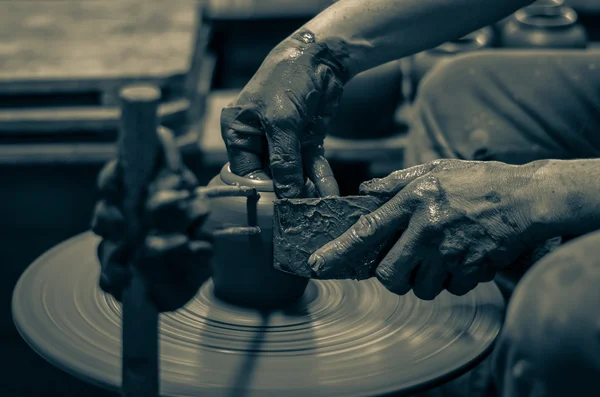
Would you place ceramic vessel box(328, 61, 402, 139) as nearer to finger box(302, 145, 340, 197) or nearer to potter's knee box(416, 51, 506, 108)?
potter's knee box(416, 51, 506, 108)

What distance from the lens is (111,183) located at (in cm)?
111

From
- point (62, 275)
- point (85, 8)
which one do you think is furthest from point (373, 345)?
point (85, 8)

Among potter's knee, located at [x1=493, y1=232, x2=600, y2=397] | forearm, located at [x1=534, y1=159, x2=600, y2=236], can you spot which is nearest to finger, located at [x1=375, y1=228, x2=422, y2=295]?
forearm, located at [x1=534, y1=159, x2=600, y2=236]

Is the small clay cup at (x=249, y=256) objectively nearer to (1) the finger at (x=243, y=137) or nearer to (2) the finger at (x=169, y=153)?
(1) the finger at (x=243, y=137)

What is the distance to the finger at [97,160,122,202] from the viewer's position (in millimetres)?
1106

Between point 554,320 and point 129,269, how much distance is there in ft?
1.75

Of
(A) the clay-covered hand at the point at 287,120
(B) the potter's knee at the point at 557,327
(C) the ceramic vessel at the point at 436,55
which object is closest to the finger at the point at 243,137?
(A) the clay-covered hand at the point at 287,120

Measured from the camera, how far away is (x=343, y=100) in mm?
2889

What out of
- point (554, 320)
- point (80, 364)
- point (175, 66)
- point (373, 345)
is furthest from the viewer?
point (175, 66)

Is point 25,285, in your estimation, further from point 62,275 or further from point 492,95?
point 492,95

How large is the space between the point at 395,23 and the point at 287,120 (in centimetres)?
39

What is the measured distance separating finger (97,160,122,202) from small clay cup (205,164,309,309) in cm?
49

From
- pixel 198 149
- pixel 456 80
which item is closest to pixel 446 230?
pixel 456 80

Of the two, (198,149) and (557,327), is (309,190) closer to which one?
(557,327)
